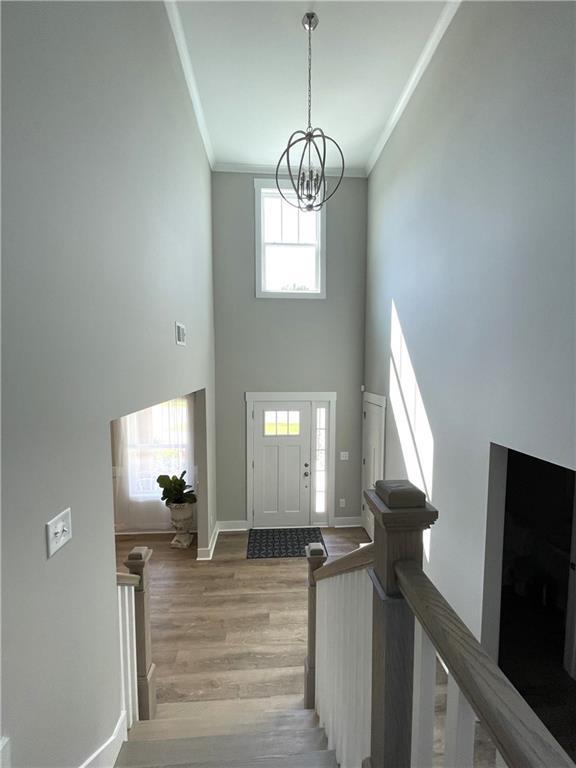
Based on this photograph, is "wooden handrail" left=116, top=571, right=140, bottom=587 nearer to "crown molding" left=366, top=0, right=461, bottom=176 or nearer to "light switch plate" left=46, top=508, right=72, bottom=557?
"light switch plate" left=46, top=508, right=72, bottom=557

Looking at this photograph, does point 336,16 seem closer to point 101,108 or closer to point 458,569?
point 101,108

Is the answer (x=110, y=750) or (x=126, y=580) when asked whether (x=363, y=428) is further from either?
(x=110, y=750)

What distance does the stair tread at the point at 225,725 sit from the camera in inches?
84.1

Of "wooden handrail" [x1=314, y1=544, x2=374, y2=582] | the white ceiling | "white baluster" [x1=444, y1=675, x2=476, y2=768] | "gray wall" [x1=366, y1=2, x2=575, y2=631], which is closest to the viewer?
"white baluster" [x1=444, y1=675, x2=476, y2=768]

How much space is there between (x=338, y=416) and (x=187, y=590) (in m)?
3.13

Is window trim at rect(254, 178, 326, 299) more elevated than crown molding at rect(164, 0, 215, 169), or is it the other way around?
crown molding at rect(164, 0, 215, 169)

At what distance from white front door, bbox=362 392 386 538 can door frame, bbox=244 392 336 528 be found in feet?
1.57

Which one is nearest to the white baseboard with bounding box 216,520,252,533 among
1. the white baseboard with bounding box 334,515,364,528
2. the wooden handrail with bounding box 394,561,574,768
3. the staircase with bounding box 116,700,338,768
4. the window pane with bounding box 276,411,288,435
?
the white baseboard with bounding box 334,515,364,528

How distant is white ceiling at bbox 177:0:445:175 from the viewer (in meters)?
3.06

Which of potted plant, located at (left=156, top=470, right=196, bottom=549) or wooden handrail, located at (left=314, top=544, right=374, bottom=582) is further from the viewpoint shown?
potted plant, located at (left=156, top=470, right=196, bottom=549)

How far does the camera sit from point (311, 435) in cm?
585

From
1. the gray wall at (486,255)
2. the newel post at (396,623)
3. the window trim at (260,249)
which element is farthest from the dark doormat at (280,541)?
the newel post at (396,623)

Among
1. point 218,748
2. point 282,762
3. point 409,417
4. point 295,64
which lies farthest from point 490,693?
point 295,64

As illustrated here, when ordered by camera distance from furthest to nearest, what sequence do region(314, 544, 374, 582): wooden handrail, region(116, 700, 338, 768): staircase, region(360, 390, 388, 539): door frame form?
region(360, 390, 388, 539): door frame → region(116, 700, 338, 768): staircase → region(314, 544, 374, 582): wooden handrail
